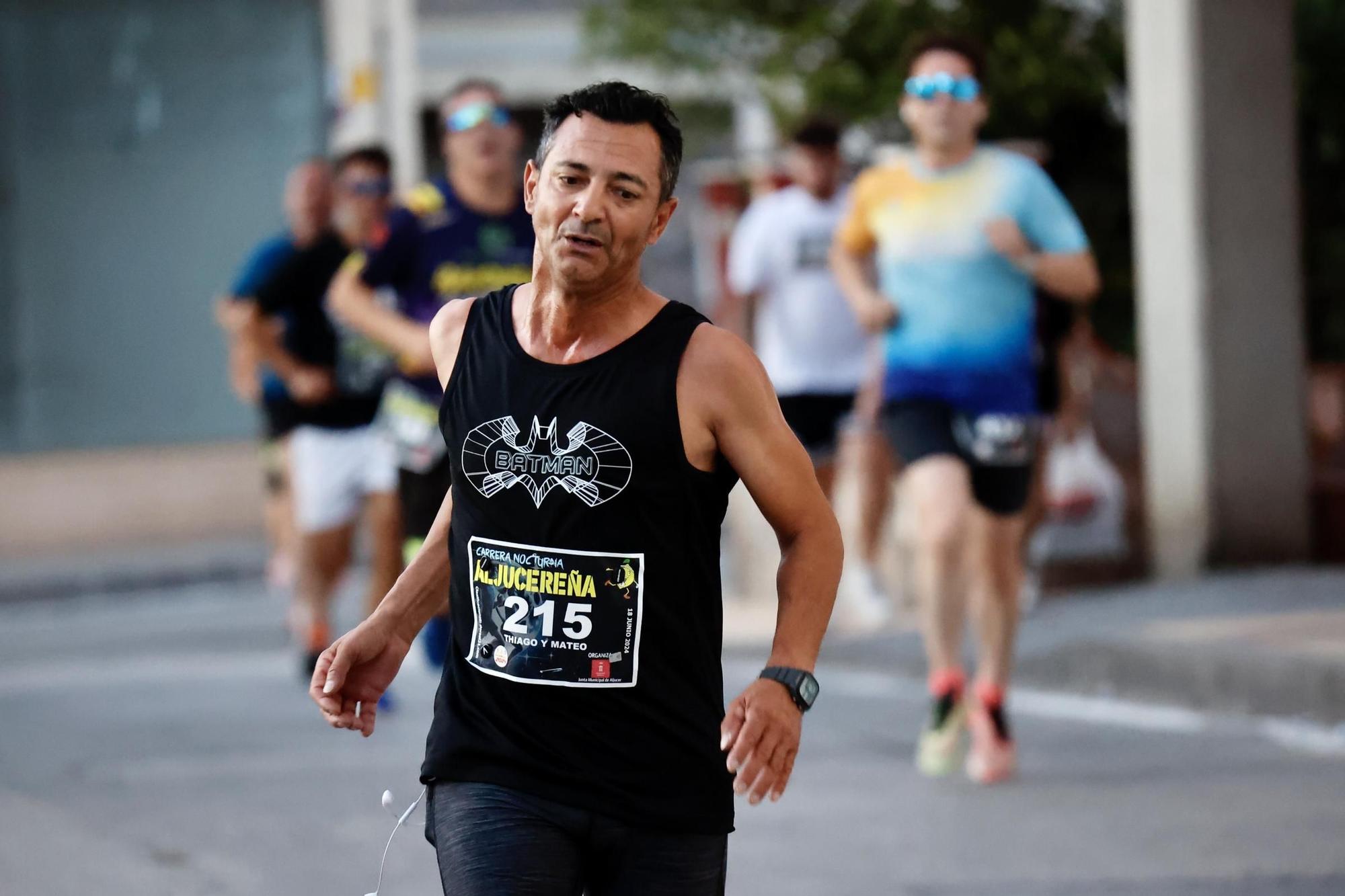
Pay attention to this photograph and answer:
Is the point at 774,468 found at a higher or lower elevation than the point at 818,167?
lower

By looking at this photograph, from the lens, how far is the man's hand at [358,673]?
151 inches

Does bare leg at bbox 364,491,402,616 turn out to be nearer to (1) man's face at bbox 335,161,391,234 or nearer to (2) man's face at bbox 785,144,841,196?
(1) man's face at bbox 335,161,391,234

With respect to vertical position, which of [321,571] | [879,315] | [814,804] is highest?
[879,315]

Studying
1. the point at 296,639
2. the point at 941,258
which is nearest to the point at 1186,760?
the point at 941,258

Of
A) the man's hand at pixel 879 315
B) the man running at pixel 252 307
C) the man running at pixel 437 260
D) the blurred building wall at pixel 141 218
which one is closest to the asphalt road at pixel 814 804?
the man running at pixel 437 260

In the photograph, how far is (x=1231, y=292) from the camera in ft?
38.7

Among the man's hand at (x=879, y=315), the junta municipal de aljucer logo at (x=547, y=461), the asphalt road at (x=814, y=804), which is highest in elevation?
the man's hand at (x=879, y=315)

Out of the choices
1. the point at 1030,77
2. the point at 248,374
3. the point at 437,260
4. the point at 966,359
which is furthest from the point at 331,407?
the point at 1030,77

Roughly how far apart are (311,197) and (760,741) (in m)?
7.52

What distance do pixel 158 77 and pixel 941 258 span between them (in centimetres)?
1274

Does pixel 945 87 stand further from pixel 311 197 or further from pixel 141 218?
pixel 141 218

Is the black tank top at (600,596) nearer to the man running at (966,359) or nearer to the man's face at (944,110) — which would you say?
the man running at (966,359)

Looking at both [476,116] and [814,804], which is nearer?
[814,804]

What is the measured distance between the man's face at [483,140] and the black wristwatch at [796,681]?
482 cm
